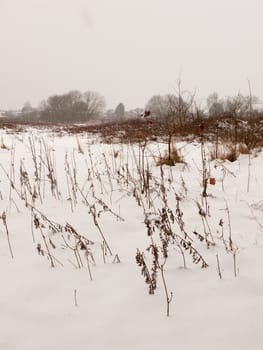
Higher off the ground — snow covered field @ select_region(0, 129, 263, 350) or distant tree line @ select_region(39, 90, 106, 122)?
distant tree line @ select_region(39, 90, 106, 122)

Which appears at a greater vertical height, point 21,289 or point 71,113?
point 71,113

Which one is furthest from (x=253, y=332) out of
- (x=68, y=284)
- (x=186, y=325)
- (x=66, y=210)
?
(x=66, y=210)

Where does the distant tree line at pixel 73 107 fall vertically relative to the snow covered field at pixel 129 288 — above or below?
above

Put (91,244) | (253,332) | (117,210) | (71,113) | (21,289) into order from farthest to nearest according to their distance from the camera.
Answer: (71,113) < (117,210) < (91,244) < (21,289) < (253,332)

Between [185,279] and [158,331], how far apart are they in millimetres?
357

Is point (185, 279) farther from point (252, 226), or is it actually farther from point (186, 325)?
point (252, 226)

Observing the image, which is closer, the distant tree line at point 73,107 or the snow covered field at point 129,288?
the snow covered field at point 129,288

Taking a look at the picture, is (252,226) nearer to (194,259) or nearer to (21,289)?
(194,259)

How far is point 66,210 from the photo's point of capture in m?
2.35

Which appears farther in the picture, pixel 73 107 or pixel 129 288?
pixel 73 107

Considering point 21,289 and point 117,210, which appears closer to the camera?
point 21,289

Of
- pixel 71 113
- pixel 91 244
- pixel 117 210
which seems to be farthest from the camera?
pixel 71 113

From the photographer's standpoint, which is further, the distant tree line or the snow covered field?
the distant tree line

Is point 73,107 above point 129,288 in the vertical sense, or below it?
above
